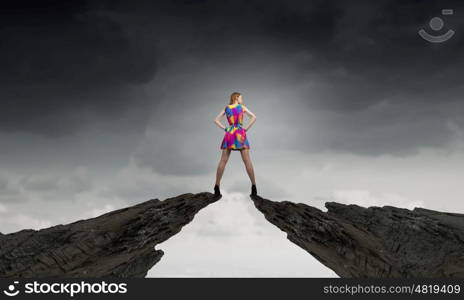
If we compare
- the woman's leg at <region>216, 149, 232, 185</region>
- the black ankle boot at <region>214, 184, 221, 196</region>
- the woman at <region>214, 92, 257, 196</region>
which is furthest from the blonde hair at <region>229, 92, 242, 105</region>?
Answer: the black ankle boot at <region>214, 184, 221, 196</region>

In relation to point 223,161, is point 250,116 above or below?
above

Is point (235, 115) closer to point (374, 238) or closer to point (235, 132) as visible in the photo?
point (235, 132)

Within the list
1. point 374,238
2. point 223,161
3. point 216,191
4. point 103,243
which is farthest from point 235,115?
point 374,238

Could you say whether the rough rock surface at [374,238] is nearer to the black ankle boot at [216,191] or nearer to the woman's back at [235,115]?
the black ankle boot at [216,191]

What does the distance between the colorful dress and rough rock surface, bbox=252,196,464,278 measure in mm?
1673

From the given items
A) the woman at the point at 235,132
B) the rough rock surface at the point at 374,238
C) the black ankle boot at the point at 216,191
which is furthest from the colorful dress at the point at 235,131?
the rough rock surface at the point at 374,238

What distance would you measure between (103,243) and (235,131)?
5153 millimetres

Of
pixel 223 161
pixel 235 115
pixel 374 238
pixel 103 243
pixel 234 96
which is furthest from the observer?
pixel 374 238

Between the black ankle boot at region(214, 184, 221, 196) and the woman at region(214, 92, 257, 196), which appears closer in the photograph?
the woman at region(214, 92, 257, 196)

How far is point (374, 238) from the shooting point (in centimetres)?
1437

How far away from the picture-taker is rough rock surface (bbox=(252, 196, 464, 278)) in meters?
12.6

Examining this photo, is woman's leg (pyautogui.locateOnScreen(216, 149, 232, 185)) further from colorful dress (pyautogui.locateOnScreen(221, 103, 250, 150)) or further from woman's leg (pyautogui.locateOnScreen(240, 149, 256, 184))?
woman's leg (pyautogui.locateOnScreen(240, 149, 256, 184))

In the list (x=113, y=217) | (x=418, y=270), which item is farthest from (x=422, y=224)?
(x=113, y=217)

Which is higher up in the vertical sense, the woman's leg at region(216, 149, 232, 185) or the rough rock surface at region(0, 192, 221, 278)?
the woman's leg at region(216, 149, 232, 185)
